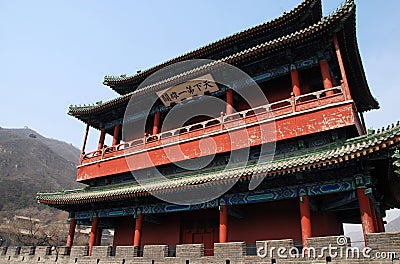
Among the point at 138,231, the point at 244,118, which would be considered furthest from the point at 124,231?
the point at 244,118

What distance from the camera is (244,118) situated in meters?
12.4

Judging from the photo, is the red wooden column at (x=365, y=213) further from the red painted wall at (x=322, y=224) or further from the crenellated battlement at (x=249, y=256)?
the red painted wall at (x=322, y=224)

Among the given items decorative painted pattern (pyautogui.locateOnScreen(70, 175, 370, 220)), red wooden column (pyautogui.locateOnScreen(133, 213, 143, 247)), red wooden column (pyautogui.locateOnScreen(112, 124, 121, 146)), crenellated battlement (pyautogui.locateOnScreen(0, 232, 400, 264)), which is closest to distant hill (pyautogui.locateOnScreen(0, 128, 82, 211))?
red wooden column (pyautogui.locateOnScreen(112, 124, 121, 146))

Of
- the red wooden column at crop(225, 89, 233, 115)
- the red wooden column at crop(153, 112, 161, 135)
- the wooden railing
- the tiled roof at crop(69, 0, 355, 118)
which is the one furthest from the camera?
the red wooden column at crop(153, 112, 161, 135)

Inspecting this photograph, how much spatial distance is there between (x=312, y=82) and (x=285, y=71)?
1.47 meters

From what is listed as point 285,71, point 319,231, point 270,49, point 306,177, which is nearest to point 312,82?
point 285,71

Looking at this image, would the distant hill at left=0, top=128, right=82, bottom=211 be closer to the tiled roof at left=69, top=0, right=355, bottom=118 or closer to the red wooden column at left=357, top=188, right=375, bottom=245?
the tiled roof at left=69, top=0, right=355, bottom=118

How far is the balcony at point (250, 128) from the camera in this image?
10.7m

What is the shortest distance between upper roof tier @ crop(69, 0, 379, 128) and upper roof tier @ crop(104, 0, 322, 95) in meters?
0.19

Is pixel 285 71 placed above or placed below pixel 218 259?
above

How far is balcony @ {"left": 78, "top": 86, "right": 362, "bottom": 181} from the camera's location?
1067 cm

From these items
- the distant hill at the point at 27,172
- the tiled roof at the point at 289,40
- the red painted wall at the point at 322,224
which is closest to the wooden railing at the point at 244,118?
the tiled roof at the point at 289,40

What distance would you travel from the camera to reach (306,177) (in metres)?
9.94

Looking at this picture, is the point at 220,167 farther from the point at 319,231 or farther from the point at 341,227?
the point at 341,227
